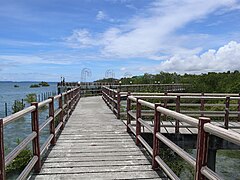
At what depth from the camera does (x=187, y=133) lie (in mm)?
6762

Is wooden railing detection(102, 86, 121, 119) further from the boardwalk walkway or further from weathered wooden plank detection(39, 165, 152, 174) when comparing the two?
weathered wooden plank detection(39, 165, 152, 174)

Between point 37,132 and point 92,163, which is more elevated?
point 37,132

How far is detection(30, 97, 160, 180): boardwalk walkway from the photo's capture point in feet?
11.8

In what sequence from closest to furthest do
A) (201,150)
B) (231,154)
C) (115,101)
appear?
(201,150)
(231,154)
(115,101)

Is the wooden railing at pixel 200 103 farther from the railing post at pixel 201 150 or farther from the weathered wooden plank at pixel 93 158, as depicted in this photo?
the railing post at pixel 201 150

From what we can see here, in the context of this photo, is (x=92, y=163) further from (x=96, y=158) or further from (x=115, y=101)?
(x=115, y=101)

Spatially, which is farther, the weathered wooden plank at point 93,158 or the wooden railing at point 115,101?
the wooden railing at point 115,101

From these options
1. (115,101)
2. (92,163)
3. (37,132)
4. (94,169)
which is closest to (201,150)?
(94,169)

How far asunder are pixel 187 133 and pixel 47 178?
444cm

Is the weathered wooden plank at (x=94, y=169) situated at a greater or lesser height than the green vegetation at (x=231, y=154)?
greater

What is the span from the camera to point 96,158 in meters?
4.30

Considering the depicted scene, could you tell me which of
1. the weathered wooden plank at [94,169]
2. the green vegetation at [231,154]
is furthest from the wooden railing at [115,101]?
the weathered wooden plank at [94,169]

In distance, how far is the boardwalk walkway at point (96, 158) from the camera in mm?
3590

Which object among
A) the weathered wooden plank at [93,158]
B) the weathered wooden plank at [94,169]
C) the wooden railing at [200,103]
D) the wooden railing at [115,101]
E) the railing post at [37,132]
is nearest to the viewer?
the railing post at [37,132]
